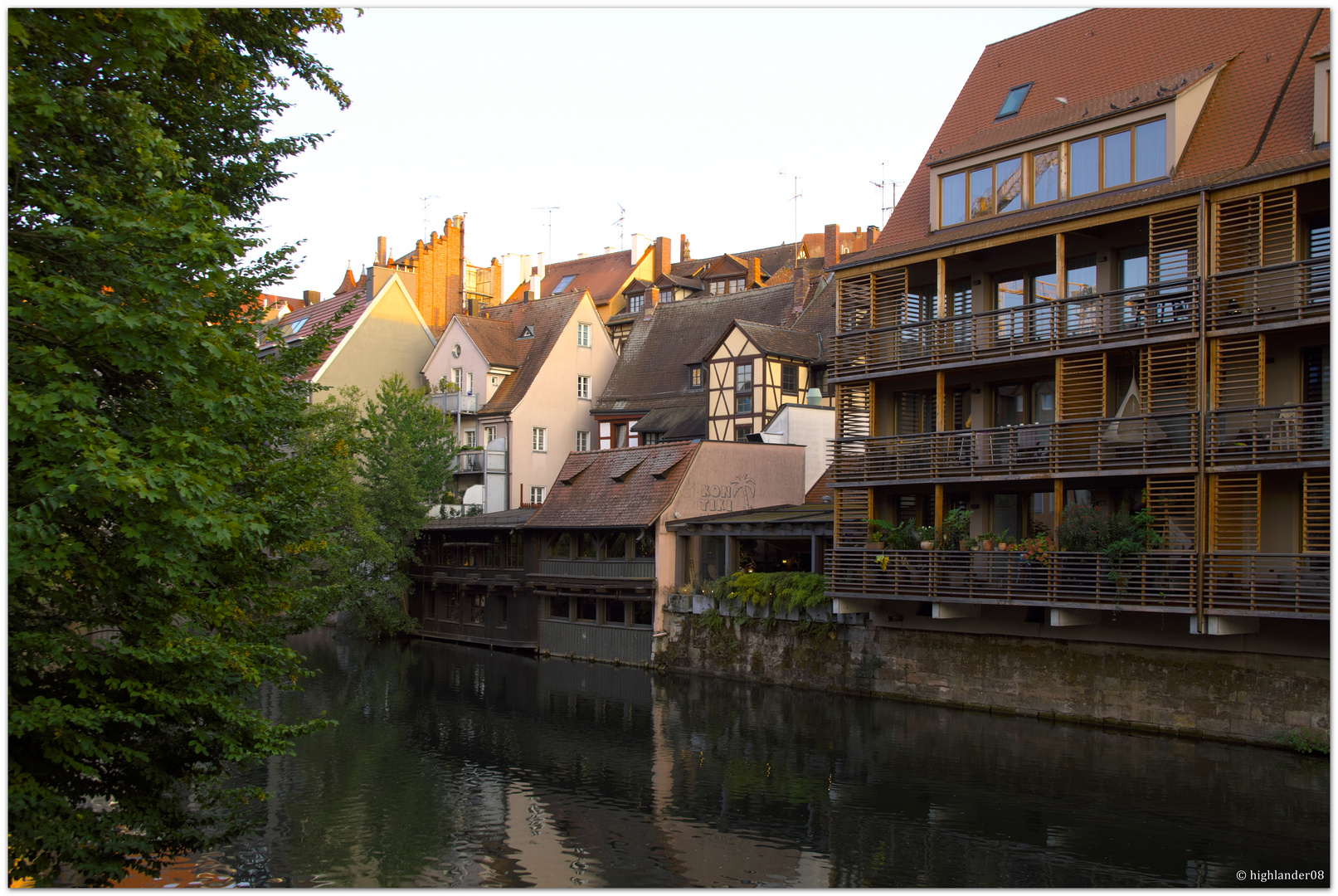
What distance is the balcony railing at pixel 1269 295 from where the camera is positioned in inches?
765

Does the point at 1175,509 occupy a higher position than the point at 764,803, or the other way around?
the point at 1175,509

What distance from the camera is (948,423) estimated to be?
27.2m

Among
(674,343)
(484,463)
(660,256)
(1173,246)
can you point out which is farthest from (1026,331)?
(660,256)

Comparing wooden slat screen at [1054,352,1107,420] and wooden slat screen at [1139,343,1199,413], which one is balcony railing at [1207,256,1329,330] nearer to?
wooden slat screen at [1139,343,1199,413]

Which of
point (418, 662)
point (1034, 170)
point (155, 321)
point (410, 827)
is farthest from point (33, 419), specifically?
point (418, 662)

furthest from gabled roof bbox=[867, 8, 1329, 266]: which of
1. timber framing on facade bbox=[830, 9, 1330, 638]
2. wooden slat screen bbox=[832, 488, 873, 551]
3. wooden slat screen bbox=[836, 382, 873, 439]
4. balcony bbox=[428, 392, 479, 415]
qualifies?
balcony bbox=[428, 392, 479, 415]

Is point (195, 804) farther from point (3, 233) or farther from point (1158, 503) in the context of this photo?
point (1158, 503)

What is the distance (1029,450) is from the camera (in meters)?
23.7

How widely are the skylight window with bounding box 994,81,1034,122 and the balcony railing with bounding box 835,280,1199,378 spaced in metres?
5.37

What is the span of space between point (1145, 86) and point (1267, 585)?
10.4 meters

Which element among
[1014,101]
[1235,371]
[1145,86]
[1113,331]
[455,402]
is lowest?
[1235,371]

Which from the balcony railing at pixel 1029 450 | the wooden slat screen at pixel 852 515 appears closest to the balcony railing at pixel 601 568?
the wooden slat screen at pixel 852 515

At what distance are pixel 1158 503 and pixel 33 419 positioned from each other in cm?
1849

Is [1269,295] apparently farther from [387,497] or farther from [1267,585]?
[387,497]
